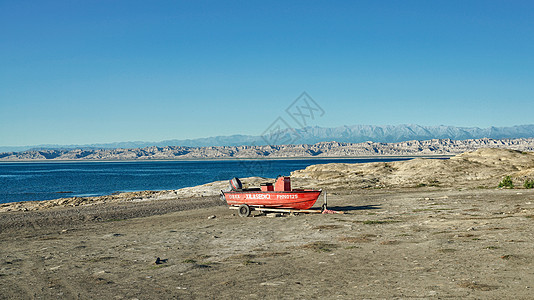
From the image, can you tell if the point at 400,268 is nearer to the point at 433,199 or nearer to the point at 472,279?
the point at 472,279

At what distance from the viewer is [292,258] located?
13383mm

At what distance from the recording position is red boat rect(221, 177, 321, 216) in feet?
79.9

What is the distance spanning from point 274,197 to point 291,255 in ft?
36.5

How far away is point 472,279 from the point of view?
387 inches

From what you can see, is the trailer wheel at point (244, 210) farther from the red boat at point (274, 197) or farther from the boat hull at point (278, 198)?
the boat hull at point (278, 198)

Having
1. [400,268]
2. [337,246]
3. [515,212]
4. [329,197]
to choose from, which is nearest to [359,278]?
[400,268]

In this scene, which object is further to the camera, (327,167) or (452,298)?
Answer: (327,167)

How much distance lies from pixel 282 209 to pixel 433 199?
10414 millimetres

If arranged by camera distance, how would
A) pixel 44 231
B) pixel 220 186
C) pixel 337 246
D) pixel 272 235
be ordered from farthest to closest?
1. pixel 220 186
2. pixel 44 231
3. pixel 272 235
4. pixel 337 246

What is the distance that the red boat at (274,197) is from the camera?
24.3 meters

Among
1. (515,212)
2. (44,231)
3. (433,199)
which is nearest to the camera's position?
(515,212)

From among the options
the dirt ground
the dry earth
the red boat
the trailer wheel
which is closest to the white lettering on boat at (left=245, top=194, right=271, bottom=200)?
the red boat

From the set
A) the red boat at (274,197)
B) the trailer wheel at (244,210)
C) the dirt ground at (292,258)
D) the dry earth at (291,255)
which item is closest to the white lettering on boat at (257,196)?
the red boat at (274,197)

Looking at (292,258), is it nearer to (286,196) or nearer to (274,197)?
(286,196)
